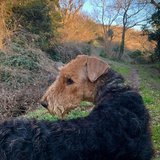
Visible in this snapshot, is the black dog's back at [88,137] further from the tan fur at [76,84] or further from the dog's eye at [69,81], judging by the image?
the dog's eye at [69,81]

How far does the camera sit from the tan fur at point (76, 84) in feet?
14.1

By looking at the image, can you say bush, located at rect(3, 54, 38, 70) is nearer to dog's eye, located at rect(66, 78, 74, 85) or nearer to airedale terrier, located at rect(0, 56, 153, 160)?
dog's eye, located at rect(66, 78, 74, 85)

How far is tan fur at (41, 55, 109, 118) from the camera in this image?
4.31 meters

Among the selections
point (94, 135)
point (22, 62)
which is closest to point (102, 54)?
point (22, 62)

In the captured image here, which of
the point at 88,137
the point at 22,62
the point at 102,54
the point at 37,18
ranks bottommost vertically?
the point at 102,54

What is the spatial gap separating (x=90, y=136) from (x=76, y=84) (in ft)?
4.42

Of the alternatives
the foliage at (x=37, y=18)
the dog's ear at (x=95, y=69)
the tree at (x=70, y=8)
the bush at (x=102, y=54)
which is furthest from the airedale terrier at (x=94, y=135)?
the bush at (x=102, y=54)

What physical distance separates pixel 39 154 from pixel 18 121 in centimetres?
51

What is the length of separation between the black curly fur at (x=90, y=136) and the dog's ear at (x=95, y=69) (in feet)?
2.23

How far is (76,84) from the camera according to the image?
14.5 ft

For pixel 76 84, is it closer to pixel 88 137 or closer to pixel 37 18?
pixel 88 137

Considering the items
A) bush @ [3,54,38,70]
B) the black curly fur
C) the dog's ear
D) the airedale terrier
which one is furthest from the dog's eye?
bush @ [3,54,38,70]

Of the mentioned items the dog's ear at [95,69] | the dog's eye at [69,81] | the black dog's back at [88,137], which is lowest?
the black dog's back at [88,137]

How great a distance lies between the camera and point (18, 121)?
3424 millimetres
